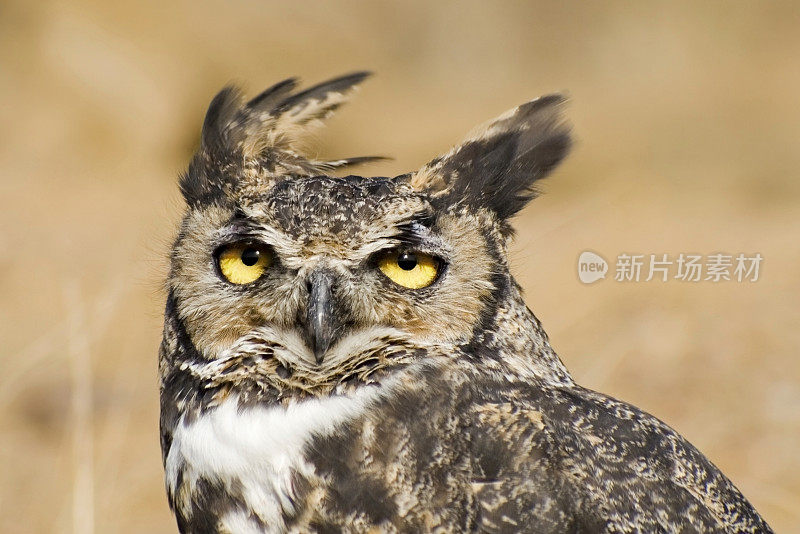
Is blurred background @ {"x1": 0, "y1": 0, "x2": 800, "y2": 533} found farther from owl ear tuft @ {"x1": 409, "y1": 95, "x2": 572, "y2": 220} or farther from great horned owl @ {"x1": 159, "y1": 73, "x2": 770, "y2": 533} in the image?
owl ear tuft @ {"x1": 409, "y1": 95, "x2": 572, "y2": 220}

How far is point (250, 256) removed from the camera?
5.12 ft

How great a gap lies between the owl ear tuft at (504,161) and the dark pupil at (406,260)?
0.46ft

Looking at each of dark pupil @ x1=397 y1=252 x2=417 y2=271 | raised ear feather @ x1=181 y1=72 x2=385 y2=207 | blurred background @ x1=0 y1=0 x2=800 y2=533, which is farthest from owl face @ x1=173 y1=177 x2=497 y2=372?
blurred background @ x1=0 y1=0 x2=800 y2=533

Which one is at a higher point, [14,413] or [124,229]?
[124,229]

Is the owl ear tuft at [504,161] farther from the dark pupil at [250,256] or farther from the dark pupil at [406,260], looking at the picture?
the dark pupil at [250,256]

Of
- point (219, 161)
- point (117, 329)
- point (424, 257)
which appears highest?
point (219, 161)

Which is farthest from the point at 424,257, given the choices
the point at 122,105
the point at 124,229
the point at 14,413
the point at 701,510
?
the point at 122,105

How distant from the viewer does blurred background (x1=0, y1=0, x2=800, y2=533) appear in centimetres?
483

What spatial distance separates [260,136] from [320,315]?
54 cm

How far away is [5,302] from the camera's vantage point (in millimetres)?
6027

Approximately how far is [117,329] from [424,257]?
475 cm

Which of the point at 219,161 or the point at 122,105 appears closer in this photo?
the point at 219,161

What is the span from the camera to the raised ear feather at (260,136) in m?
1.74

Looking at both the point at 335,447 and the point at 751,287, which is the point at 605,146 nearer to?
the point at 751,287
